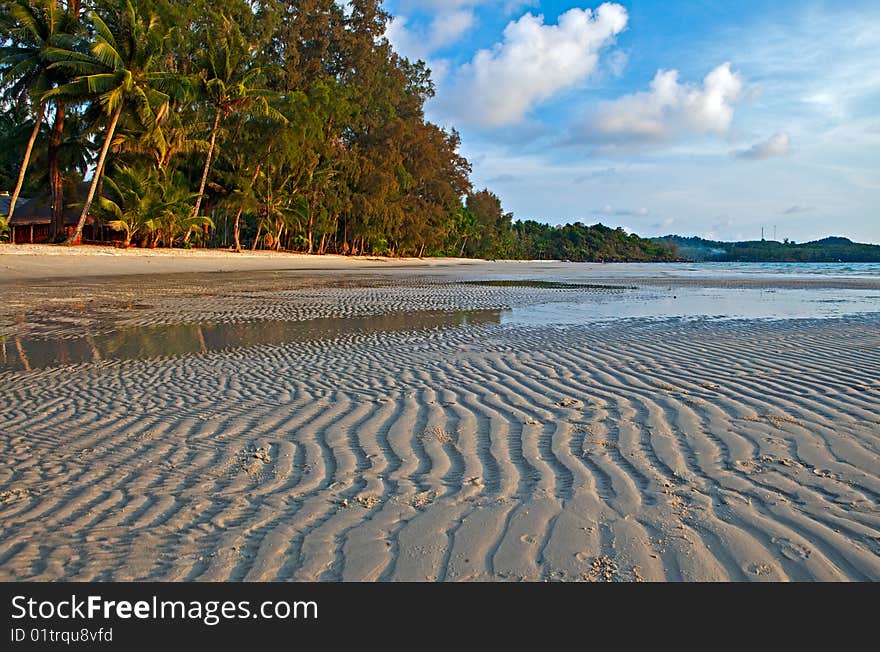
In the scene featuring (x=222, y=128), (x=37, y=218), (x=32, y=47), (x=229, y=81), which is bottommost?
(x=37, y=218)

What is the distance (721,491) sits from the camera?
312 centimetres

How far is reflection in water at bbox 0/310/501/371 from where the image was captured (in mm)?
6880

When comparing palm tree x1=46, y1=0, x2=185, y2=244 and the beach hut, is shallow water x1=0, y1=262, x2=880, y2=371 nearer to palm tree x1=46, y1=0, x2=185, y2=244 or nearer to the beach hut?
palm tree x1=46, y1=0, x2=185, y2=244

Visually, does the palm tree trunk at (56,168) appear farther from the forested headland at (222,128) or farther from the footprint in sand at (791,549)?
the footprint in sand at (791,549)

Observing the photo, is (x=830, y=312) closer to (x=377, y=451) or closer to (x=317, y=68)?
(x=377, y=451)

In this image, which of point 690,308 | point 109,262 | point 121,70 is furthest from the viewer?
point 121,70

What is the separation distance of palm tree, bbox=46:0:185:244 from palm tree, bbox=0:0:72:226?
795 mm

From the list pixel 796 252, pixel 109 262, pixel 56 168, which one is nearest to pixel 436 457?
pixel 109 262

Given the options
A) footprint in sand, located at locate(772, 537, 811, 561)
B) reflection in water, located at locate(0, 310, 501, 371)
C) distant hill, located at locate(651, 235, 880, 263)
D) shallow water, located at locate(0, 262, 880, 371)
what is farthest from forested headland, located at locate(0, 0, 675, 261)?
distant hill, located at locate(651, 235, 880, 263)

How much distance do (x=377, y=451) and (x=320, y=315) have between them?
297 inches

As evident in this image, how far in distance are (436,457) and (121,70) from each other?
28.2 metres

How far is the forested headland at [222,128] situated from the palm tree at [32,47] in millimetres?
77

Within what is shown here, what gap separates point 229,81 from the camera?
110ft

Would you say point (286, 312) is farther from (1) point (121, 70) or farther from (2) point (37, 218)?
(2) point (37, 218)
